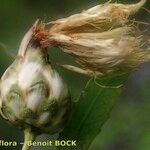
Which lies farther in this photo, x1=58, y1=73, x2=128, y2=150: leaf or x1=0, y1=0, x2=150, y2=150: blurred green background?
x1=0, y1=0, x2=150, y2=150: blurred green background

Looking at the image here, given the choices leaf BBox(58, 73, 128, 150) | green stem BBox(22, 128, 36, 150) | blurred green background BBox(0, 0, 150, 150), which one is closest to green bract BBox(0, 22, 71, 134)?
green stem BBox(22, 128, 36, 150)

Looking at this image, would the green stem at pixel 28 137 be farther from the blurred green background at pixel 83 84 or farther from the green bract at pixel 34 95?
the blurred green background at pixel 83 84

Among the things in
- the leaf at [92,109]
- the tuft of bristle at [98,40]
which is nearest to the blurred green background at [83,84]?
the leaf at [92,109]

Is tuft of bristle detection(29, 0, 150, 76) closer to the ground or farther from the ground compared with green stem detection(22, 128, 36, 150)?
farther from the ground

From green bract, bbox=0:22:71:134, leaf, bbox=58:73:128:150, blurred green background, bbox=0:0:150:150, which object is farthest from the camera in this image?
blurred green background, bbox=0:0:150:150

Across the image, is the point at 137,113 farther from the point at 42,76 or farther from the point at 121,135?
Result: the point at 42,76

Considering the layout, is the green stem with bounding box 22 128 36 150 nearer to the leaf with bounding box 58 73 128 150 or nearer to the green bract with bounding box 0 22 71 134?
the green bract with bounding box 0 22 71 134

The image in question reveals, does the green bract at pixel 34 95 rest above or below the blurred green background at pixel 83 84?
below
